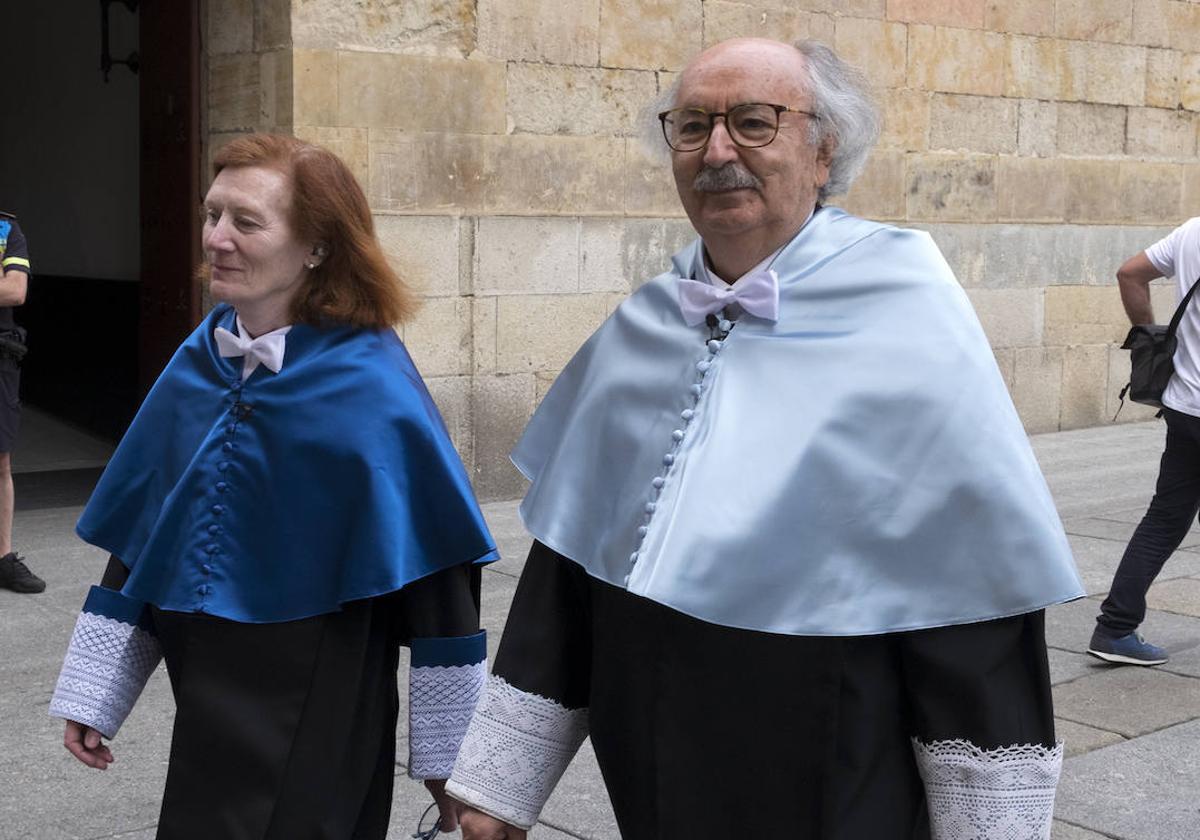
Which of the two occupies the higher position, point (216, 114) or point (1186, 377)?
point (216, 114)

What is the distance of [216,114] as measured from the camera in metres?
7.96

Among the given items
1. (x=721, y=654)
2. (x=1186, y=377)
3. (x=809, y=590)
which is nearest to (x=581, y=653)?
(x=721, y=654)

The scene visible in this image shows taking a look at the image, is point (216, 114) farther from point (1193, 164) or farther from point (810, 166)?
point (1193, 164)

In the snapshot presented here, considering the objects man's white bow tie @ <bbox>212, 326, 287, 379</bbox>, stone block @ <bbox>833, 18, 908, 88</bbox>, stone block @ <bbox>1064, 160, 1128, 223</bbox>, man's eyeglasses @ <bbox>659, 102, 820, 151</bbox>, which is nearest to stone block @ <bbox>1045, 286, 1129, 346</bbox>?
stone block @ <bbox>1064, 160, 1128, 223</bbox>

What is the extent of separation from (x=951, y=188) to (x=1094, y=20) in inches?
70.8

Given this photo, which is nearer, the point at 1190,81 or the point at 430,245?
the point at 430,245

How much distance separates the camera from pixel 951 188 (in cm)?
1035

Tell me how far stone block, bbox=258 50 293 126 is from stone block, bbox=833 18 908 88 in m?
3.54

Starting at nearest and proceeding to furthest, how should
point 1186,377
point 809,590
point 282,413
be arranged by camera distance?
point 809,590, point 282,413, point 1186,377

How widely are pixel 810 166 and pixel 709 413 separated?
38 centimetres

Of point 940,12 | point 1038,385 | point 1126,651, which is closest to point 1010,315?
point 1038,385

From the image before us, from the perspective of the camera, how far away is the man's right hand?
230cm

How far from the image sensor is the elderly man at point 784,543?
2.03 metres

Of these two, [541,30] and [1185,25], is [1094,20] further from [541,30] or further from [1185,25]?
[541,30]
